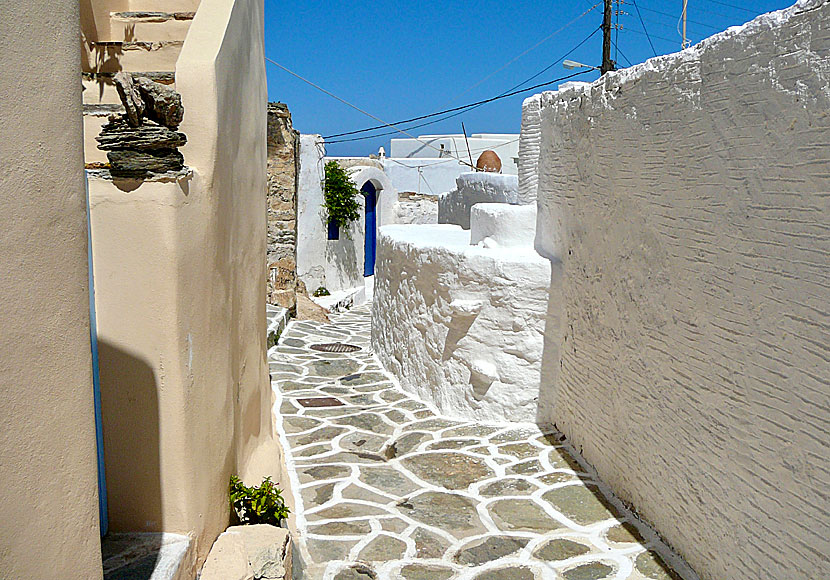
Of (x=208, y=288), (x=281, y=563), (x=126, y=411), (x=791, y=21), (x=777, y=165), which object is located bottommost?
(x=281, y=563)

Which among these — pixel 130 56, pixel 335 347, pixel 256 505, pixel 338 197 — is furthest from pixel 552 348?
pixel 338 197

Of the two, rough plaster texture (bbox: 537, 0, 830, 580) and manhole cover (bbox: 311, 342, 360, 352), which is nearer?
rough plaster texture (bbox: 537, 0, 830, 580)

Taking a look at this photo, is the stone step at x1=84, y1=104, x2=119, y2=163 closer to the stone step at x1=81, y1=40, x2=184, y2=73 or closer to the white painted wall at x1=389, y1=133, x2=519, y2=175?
the stone step at x1=81, y1=40, x2=184, y2=73

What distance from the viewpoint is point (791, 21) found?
3.10 metres

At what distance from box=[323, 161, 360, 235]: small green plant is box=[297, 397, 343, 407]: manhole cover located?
10172 mm

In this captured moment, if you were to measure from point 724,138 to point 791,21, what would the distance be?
2.19 feet

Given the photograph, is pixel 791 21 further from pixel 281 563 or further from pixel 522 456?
pixel 522 456

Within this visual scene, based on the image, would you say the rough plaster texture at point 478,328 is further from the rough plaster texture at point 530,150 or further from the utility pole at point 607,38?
the utility pole at point 607,38

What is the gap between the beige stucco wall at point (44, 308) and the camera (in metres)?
1.68

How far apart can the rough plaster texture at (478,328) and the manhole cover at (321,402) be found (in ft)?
2.84

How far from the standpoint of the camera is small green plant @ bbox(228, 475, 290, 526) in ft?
11.8

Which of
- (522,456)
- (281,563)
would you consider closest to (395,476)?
(522,456)

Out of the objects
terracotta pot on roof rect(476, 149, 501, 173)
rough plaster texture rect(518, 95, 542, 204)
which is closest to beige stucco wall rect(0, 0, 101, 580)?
rough plaster texture rect(518, 95, 542, 204)

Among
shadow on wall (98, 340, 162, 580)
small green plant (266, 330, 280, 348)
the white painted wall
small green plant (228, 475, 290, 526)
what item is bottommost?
small green plant (266, 330, 280, 348)
